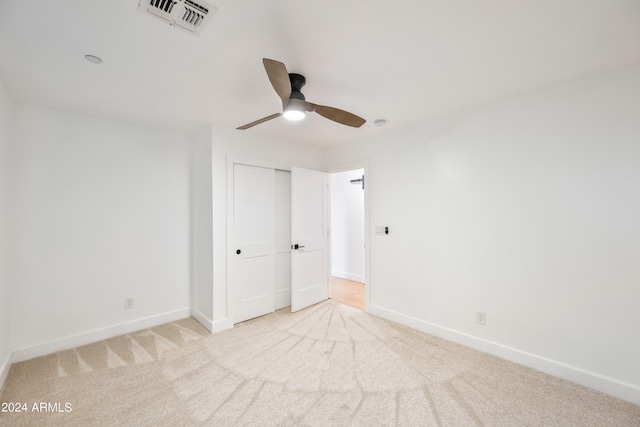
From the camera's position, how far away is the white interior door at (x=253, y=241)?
325 cm

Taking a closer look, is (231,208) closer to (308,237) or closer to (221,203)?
(221,203)

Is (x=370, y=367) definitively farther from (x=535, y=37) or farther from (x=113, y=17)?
(x=113, y=17)

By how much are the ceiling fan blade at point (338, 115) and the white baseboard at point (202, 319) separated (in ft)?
8.60

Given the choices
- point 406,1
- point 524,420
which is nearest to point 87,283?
point 406,1

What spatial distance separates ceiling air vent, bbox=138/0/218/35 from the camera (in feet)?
4.35

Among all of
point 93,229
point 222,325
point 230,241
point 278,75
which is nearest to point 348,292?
point 222,325

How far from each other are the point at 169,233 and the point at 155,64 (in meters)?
2.15

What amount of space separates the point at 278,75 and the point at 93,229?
276 cm

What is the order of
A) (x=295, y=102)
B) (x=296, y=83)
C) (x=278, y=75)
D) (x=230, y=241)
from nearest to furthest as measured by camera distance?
(x=278, y=75)
(x=295, y=102)
(x=296, y=83)
(x=230, y=241)

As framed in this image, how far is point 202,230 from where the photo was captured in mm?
3270

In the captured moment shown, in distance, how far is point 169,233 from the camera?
336 centimetres

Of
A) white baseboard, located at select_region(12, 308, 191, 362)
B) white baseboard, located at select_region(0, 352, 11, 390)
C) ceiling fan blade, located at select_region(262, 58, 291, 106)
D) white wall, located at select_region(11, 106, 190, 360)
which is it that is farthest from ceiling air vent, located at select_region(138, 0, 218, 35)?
white baseboard, located at select_region(12, 308, 191, 362)

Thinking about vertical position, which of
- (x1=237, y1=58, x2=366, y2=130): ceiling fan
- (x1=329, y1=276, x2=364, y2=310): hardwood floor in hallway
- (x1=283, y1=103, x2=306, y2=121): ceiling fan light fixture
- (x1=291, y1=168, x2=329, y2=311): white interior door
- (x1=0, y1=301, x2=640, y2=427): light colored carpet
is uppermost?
(x1=237, y1=58, x2=366, y2=130): ceiling fan

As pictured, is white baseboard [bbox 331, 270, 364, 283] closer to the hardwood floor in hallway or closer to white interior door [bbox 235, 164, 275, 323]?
the hardwood floor in hallway
